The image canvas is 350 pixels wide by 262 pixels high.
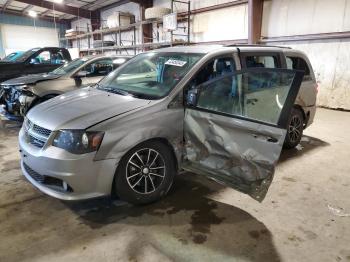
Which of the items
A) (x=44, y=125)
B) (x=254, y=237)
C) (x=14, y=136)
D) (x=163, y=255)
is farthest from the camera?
(x=14, y=136)

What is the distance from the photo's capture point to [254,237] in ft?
7.29

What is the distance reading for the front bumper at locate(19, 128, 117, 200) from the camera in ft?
7.19

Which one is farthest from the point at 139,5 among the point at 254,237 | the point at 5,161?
the point at 254,237

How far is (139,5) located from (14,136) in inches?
369

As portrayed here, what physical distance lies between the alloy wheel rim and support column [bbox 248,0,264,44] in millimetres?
5036

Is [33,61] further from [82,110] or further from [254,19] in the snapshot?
[82,110]

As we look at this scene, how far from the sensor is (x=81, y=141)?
7.29 feet

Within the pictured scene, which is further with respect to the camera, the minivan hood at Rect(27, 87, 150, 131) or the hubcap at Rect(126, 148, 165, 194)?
the hubcap at Rect(126, 148, 165, 194)

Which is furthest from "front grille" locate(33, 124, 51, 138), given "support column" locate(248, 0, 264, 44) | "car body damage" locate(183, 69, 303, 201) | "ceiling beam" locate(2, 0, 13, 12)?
"ceiling beam" locate(2, 0, 13, 12)

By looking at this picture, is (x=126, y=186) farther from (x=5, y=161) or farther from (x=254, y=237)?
(x=5, y=161)

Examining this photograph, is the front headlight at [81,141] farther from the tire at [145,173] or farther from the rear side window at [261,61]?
the rear side window at [261,61]

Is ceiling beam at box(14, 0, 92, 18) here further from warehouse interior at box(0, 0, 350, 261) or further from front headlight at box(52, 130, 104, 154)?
front headlight at box(52, 130, 104, 154)

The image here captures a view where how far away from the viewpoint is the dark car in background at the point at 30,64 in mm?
7355

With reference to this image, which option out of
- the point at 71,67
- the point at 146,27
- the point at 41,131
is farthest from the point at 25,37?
the point at 41,131
